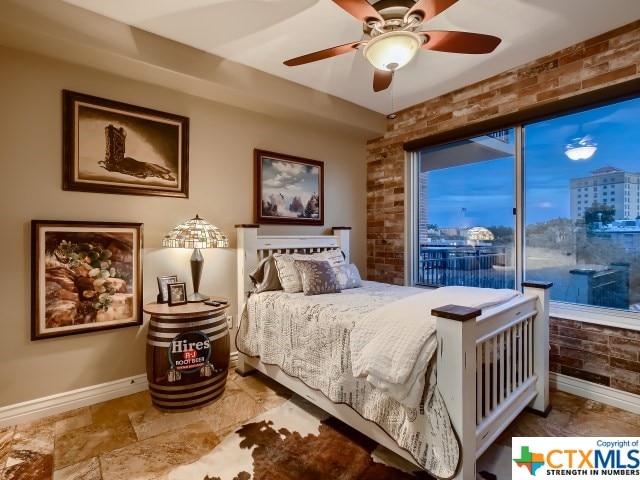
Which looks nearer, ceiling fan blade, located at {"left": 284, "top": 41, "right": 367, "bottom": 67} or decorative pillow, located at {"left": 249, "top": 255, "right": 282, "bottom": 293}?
ceiling fan blade, located at {"left": 284, "top": 41, "right": 367, "bottom": 67}

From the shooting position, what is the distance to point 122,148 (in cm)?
251

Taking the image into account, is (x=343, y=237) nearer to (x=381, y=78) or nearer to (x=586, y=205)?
(x=381, y=78)

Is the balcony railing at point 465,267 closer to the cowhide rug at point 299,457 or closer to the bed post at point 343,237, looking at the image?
the bed post at point 343,237

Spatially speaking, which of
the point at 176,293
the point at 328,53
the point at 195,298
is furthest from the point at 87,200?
the point at 328,53

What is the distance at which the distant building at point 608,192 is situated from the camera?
7.66 feet

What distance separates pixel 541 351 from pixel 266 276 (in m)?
2.14

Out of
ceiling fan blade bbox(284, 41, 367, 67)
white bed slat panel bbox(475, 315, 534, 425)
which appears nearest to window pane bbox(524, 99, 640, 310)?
white bed slat panel bbox(475, 315, 534, 425)

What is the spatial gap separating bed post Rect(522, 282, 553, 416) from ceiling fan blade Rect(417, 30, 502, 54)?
Answer: 1.60 metres

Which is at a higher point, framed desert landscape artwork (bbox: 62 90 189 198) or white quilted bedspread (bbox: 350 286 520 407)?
framed desert landscape artwork (bbox: 62 90 189 198)

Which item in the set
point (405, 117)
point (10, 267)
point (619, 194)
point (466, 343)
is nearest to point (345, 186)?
point (405, 117)

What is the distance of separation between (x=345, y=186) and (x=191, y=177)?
187 cm

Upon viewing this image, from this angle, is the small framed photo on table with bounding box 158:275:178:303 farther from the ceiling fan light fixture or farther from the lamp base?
the ceiling fan light fixture

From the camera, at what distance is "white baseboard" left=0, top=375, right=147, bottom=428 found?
210 cm

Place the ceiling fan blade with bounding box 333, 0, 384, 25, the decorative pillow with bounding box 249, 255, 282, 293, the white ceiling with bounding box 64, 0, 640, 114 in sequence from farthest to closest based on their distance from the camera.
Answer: the decorative pillow with bounding box 249, 255, 282, 293 → the white ceiling with bounding box 64, 0, 640, 114 → the ceiling fan blade with bounding box 333, 0, 384, 25
